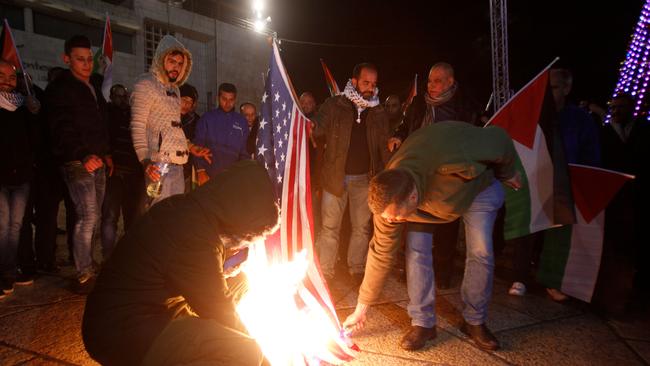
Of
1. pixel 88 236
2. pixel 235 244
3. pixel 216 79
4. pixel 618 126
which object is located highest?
pixel 216 79

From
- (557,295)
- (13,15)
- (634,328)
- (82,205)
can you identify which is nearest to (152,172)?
(82,205)

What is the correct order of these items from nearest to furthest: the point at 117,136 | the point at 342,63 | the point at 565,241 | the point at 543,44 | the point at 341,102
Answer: the point at 565,241 < the point at 341,102 < the point at 117,136 < the point at 543,44 < the point at 342,63

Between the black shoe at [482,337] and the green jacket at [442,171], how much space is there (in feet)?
2.76

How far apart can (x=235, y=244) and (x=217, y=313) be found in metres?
0.36

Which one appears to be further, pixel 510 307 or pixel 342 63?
pixel 342 63

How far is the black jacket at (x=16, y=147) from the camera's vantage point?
12.2 feet

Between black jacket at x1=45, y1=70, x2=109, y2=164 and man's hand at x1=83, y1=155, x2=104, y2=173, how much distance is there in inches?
2.0

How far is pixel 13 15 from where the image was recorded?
63.1 feet

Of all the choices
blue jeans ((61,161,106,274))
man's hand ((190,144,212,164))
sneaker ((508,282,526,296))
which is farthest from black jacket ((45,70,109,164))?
sneaker ((508,282,526,296))

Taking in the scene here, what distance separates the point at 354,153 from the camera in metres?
4.51

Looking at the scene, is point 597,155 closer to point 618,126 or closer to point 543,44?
point 618,126

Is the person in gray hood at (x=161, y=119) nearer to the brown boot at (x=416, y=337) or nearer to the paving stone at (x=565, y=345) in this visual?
the brown boot at (x=416, y=337)

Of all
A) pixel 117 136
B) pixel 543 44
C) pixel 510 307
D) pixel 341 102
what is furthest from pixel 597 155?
pixel 543 44

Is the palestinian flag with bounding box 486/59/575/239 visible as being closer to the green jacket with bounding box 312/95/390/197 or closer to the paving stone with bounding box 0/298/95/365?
the green jacket with bounding box 312/95/390/197
